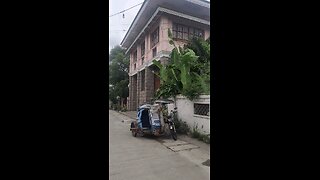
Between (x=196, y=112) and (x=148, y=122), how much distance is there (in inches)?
37.3

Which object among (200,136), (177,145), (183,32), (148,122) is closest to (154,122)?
(148,122)

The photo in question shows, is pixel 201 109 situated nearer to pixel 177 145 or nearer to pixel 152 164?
pixel 177 145

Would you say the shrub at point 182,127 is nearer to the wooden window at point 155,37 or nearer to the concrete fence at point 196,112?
the concrete fence at point 196,112

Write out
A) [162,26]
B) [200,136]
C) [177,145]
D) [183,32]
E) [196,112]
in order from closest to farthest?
[177,145], [200,136], [196,112], [162,26], [183,32]

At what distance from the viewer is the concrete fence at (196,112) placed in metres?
4.16

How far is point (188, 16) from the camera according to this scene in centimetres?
717

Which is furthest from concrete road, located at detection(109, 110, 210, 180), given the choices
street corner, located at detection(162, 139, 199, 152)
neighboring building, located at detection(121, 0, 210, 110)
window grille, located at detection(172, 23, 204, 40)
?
window grille, located at detection(172, 23, 204, 40)

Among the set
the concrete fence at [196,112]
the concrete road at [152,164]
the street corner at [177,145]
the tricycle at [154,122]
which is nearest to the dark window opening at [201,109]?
the concrete fence at [196,112]

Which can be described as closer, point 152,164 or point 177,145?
point 152,164

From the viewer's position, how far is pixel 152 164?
2.54m

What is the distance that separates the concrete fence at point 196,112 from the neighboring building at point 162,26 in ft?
8.22
